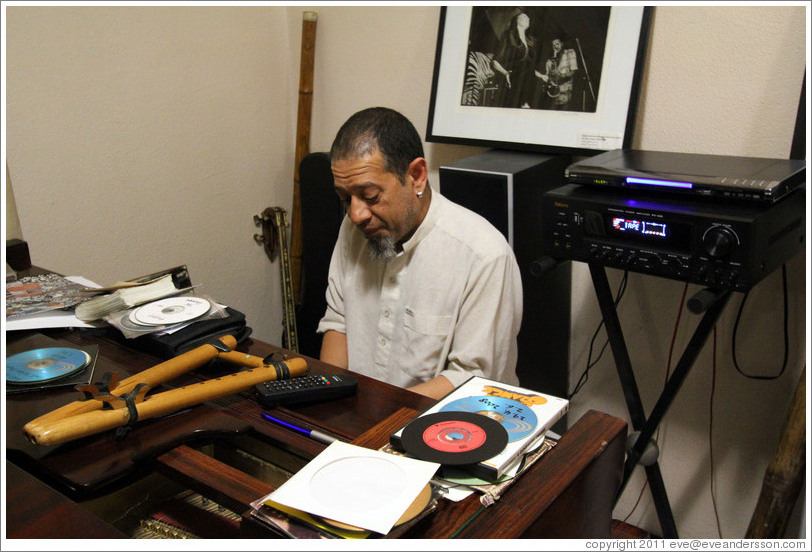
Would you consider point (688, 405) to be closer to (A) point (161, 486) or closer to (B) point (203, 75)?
(A) point (161, 486)

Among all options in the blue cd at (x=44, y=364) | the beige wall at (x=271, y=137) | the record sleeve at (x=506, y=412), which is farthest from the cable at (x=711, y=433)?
the blue cd at (x=44, y=364)

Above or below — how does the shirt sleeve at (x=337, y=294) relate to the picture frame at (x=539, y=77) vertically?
below

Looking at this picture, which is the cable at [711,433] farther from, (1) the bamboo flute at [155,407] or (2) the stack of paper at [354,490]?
(2) the stack of paper at [354,490]

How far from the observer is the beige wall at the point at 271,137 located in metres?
1.86

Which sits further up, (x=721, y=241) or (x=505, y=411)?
(x=721, y=241)

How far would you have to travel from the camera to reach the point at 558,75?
208cm

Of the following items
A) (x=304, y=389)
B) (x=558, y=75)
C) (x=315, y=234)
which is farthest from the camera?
(x=315, y=234)

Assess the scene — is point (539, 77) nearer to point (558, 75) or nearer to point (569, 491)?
point (558, 75)

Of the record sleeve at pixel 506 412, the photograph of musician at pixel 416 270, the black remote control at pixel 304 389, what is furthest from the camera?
the photograph of musician at pixel 416 270

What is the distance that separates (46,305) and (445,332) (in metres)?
0.93

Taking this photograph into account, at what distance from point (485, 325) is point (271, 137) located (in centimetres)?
163

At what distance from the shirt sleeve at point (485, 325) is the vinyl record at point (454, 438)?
63 centimetres

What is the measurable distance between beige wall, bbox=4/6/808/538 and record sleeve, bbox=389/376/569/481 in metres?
1.15

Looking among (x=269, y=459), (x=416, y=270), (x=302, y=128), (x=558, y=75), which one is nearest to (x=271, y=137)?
(x=302, y=128)
